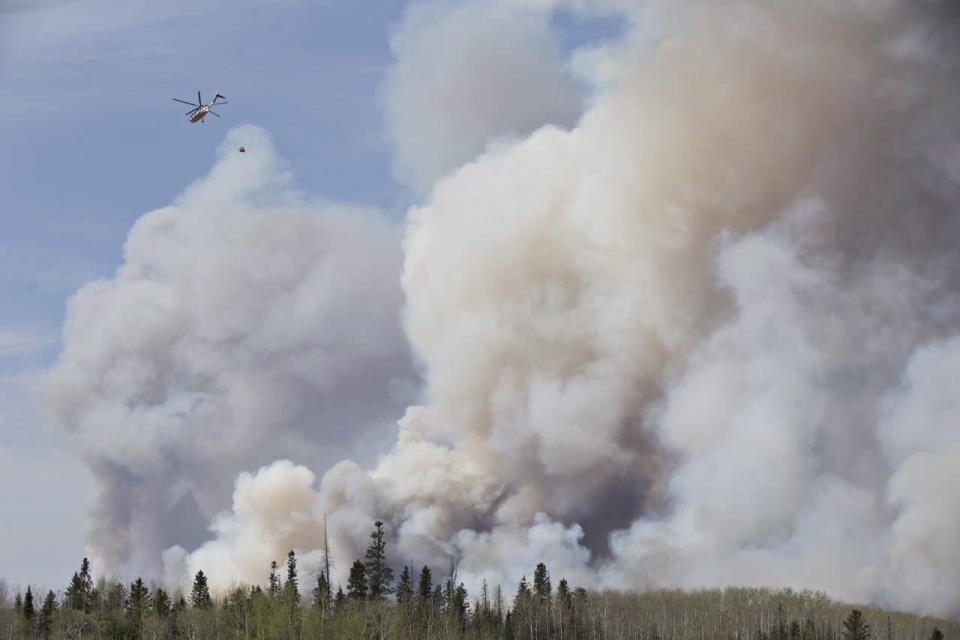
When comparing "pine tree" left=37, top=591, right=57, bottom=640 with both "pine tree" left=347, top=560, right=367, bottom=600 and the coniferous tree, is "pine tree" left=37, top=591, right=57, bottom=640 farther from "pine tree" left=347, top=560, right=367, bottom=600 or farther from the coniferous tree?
"pine tree" left=347, top=560, right=367, bottom=600

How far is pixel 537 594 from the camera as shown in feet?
537

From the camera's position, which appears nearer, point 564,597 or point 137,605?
point 137,605

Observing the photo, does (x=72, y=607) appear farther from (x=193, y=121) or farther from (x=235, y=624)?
(x=193, y=121)

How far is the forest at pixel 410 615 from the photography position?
113 metres

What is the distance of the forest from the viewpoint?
11262 centimetres

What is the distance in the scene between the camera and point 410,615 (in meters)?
121

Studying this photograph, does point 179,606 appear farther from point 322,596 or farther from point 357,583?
point 322,596

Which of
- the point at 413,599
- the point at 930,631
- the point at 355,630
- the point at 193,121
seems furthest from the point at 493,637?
the point at 930,631

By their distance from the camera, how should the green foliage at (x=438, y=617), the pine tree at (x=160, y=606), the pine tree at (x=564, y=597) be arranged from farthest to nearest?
the pine tree at (x=564, y=597) → the pine tree at (x=160, y=606) → the green foliage at (x=438, y=617)

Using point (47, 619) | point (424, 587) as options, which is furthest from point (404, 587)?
point (47, 619)

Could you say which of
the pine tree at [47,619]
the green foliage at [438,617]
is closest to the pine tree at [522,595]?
the green foliage at [438,617]

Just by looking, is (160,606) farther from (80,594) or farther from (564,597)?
(564,597)

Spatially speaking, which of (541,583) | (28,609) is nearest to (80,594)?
(28,609)

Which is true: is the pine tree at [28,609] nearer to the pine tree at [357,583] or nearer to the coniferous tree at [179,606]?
the coniferous tree at [179,606]
